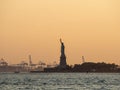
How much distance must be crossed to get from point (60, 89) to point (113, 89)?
5892mm

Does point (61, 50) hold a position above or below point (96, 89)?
above

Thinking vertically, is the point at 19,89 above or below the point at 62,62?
below

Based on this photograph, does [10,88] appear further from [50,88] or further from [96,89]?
[96,89]

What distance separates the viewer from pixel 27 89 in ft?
246

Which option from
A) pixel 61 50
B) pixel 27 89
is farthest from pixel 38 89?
Result: pixel 61 50

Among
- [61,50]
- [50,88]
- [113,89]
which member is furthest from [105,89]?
[61,50]

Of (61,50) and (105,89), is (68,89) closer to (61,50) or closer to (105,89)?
(105,89)

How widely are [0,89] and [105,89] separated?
1145 cm

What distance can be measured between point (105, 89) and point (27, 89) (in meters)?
8.58

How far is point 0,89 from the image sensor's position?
73875 mm

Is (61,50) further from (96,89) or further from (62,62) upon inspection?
(96,89)

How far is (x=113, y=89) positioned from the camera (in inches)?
2923

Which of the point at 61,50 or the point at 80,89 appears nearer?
the point at 80,89

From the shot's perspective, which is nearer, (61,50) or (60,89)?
(60,89)
